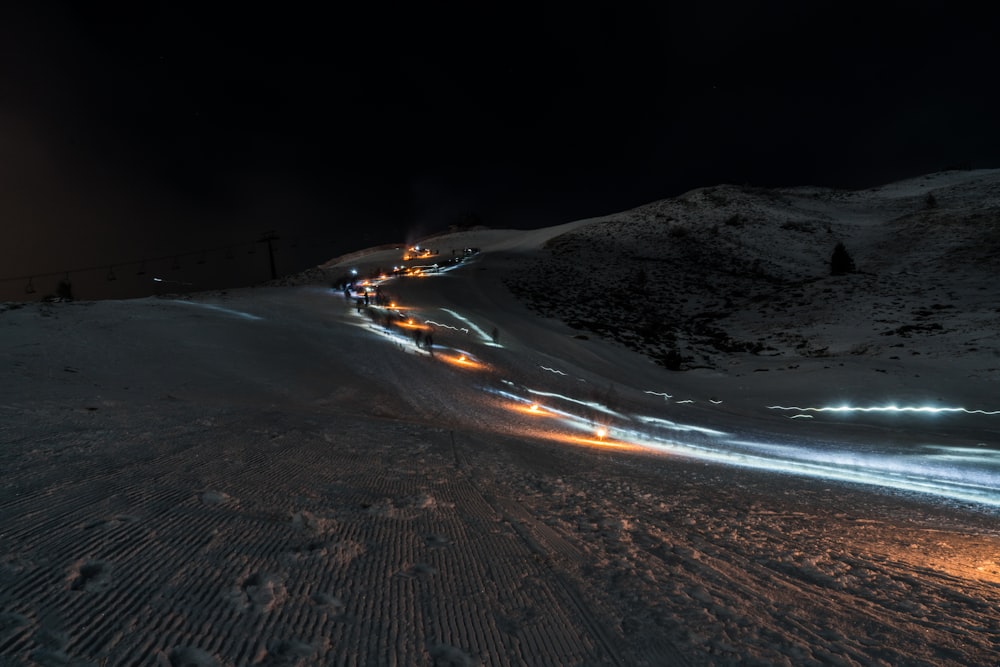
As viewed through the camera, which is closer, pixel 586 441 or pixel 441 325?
pixel 586 441

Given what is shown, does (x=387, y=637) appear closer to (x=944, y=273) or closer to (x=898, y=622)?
(x=898, y=622)

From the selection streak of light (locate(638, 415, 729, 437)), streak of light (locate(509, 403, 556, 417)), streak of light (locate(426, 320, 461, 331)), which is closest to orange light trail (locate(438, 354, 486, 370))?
streak of light (locate(509, 403, 556, 417))

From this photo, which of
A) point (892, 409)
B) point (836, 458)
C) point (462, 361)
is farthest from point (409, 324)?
point (892, 409)

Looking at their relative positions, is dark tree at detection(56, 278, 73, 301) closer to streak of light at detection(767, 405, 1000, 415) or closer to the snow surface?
the snow surface

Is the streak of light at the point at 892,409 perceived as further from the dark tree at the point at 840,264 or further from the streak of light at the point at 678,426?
the dark tree at the point at 840,264

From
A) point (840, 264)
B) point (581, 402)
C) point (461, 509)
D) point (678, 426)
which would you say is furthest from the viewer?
point (840, 264)

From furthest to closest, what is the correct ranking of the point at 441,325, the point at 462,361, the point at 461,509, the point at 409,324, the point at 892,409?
1. the point at 441,325
2. the point at 409,324
3. the point at 462,361
4. the point at 892,409
5. the point at 461,509

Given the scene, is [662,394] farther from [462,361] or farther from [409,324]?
[409,324]

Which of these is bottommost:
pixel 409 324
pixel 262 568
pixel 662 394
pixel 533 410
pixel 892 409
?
pixel 662 394
